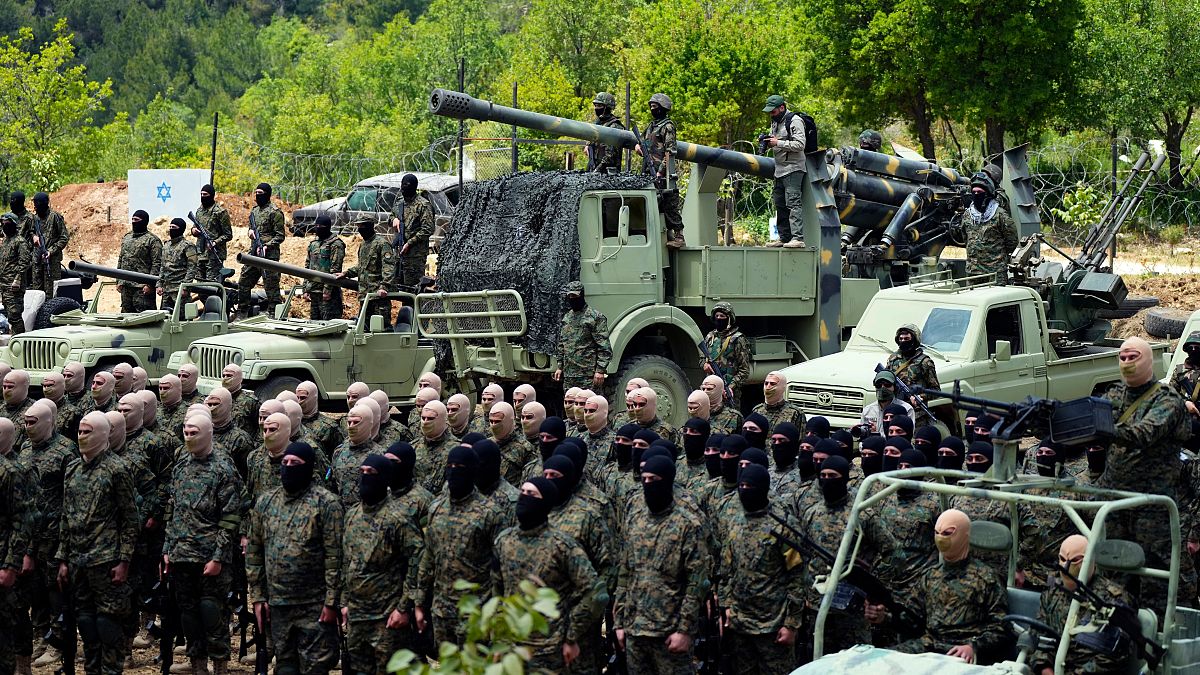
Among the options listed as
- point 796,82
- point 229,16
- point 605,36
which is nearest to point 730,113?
point 796,82

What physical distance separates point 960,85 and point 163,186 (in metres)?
15.6

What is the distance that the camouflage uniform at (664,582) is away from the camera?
24.8 feet

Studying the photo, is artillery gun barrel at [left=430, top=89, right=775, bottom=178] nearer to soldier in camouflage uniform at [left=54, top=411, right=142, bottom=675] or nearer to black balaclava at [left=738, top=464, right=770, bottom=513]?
soldier in camouflage uniform at [left=54, top=411, right=142, bottom=675]

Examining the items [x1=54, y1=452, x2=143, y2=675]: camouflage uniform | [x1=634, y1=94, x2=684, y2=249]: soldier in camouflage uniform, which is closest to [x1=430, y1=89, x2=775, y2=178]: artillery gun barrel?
[x1=634, y1=94, x2=684, y2=249]: soldier in camouflage uniform

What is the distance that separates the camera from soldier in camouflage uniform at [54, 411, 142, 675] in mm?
9133

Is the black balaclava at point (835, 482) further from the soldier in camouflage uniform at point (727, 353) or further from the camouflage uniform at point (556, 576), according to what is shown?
the soldier in camouflage uniform at point (727, 353)

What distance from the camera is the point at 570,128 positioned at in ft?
49.4

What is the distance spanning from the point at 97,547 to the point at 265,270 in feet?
31.3

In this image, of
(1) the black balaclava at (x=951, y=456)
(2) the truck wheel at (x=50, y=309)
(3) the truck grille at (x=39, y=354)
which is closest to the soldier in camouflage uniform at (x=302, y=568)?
(1) the black balaclava at (x=951, y=456)

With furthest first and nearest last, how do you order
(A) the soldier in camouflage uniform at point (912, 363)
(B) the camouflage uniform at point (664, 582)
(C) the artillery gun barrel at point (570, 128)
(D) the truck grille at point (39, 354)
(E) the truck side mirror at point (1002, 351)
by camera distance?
(D) the truck grille at point (39, 354) → (C) the artillery gun barrel at point (570, 128) → (E) the truck side mirror at point (1002, 351) → (A) the soldier in camouflage uniform at point (912, 363) → (B) the camouflage uniform at point (664, 582)

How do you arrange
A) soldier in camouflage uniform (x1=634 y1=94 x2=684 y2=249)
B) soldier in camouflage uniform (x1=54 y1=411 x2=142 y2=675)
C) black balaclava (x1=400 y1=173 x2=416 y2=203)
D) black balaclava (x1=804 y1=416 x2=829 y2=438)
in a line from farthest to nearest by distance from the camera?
black balaclava (x1=400 y1=173 x2=416 y2=203) → soldier in camouflage uniform (x1=634 y1=94 x2=684 y2=249) → black balaclava (x1=804 y1=416 x2=829 y2=438) → soldier in camouflage uniform (x1=54 y1=411 x2=142 y2=675)

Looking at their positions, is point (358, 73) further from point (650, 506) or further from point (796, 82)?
point (650, 506)

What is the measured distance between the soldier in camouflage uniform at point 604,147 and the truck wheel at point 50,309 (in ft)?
21.1

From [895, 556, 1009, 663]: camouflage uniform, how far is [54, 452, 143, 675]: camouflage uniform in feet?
15.4
